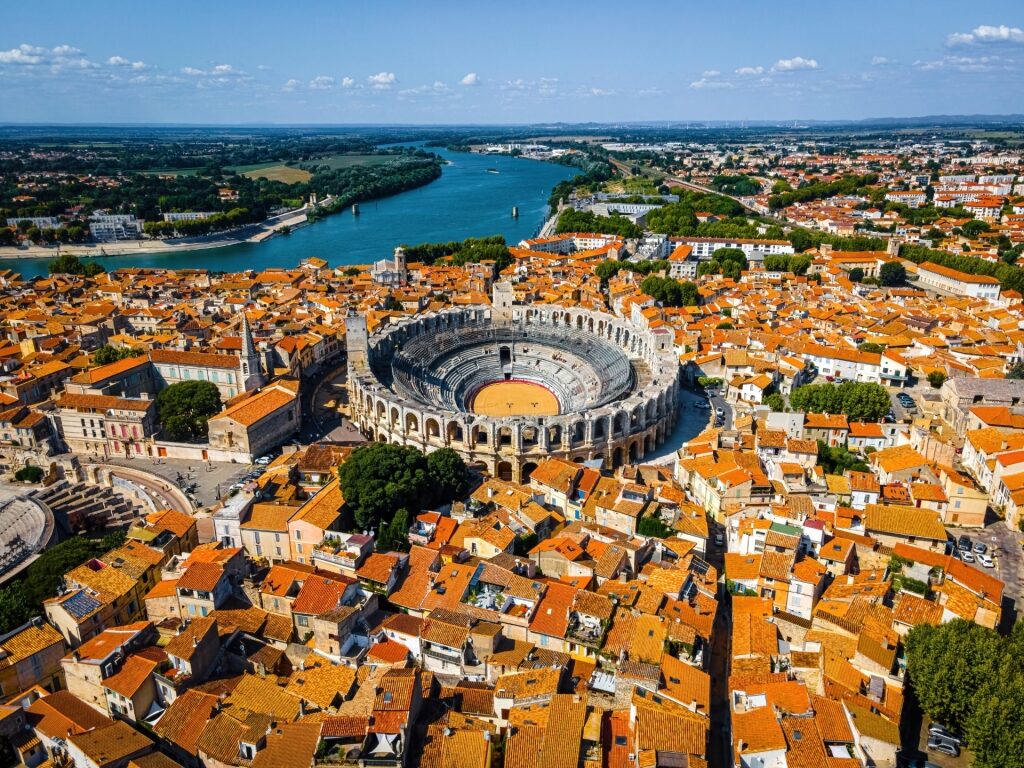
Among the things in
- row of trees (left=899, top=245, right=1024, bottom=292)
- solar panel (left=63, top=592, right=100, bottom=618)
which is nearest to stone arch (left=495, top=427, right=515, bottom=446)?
solar panel (left=63, top=592, right=100, bottom=618)

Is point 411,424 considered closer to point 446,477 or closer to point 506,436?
point 506,436

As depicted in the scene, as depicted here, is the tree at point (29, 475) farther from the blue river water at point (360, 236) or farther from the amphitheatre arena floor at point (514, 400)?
the blue river water at point (360, 236)

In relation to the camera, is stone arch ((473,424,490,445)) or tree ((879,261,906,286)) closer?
stone arch ((473,424,490,445))

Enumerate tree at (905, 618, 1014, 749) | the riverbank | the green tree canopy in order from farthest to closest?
the riverbank < tree at (905, 618, 1014, 749) < the green tree canopy

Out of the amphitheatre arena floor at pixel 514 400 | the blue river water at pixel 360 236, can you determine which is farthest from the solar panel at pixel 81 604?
the blue river water at pixel 360 236

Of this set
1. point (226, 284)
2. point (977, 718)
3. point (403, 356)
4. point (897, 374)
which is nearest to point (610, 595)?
point (977, 718)

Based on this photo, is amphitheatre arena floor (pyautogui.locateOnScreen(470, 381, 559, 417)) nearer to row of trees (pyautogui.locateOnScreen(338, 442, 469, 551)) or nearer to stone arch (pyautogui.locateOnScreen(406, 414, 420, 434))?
stone arch (pyautogui.locateOnScreen(406, 414, 420, 434))

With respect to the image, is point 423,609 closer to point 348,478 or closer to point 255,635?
point 255,635
